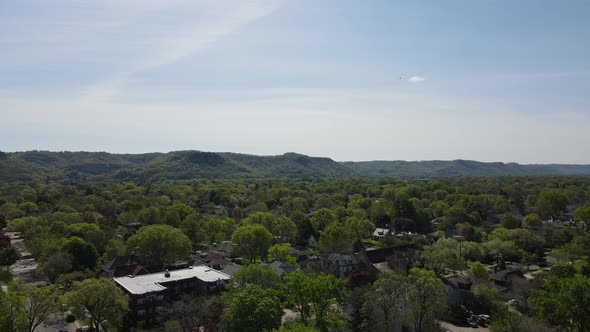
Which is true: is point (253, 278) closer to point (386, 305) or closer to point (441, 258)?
point (386, 305)

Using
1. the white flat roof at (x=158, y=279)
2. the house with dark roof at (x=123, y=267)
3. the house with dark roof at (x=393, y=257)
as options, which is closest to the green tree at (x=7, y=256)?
the house with dark roof at (x=123, y=267)

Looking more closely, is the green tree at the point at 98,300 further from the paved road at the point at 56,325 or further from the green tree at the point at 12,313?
the paved road at the point at 56,325

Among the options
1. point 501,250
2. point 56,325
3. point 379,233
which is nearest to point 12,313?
point 56,325

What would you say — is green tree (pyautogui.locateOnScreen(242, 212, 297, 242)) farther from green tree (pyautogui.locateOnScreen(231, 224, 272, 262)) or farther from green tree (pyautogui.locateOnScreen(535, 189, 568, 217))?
green tree (pyautogui.locateOnScreen(535, 189, 568, 217))

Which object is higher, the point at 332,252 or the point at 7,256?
the point at 332,252

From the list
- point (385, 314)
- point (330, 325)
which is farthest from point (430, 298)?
point (330, 325)
